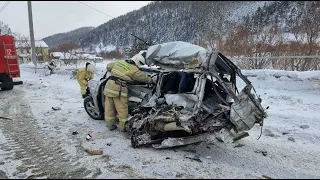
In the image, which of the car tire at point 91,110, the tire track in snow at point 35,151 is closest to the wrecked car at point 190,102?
the tire track in snow at point 35,151

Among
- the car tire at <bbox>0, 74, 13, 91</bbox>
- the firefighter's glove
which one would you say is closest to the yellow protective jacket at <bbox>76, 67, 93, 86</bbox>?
the firefighter's glove

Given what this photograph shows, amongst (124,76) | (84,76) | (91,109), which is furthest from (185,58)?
(84,76)

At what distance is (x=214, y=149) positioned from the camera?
514cm

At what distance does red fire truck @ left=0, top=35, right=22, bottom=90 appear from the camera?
11.7 metres

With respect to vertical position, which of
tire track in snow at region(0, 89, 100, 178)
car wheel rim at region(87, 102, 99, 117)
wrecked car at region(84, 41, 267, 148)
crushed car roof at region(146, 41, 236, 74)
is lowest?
tire track in snow at region(0, 89, 100, 178)

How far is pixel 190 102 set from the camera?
4922 millimetres

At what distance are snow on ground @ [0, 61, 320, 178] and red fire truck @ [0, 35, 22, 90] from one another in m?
4.03

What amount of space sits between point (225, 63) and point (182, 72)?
722 mm

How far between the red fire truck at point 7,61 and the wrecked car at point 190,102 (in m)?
7.88

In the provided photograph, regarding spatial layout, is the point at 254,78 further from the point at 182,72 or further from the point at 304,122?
the point at 182,72

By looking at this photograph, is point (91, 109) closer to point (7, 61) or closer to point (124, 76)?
point (124, 76)

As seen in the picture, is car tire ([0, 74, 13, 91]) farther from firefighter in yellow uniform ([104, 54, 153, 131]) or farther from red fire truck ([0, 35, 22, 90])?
firefighter in yellow uniform ([104, 54, 153, 131])

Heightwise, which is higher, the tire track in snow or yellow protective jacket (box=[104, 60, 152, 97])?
yellow protective jacket (box=[104, 60, 152, 97])

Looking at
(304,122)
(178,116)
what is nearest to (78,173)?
(178,116)
